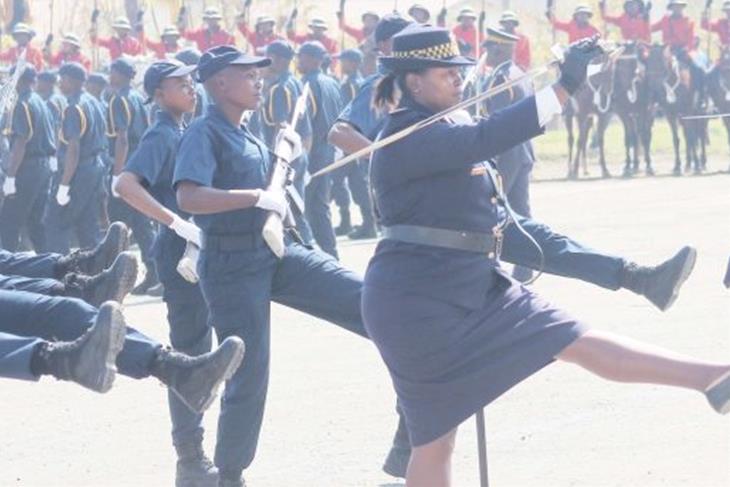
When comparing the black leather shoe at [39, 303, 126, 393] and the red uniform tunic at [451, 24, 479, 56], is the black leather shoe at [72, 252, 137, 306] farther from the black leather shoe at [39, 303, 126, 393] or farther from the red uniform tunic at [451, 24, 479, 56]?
the red uniform tunic at [451, 24, 479, 56]

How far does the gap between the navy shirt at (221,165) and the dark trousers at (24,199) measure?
10.2 meters

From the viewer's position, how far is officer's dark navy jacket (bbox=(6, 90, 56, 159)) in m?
18.1

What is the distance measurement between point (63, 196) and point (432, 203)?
11203 mm

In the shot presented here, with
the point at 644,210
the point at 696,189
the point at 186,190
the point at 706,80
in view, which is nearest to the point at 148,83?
the point at 186,190

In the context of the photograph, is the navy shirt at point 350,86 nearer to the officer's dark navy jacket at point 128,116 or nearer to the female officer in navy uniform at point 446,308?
the officer's dark navy jacket at point 128,116

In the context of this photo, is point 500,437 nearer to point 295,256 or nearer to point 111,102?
point 295,256

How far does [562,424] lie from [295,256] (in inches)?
84.2

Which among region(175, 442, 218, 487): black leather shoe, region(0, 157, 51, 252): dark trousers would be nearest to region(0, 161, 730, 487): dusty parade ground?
region(175, 442, 218, 487): black leather shoe

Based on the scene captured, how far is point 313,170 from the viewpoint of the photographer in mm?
19891

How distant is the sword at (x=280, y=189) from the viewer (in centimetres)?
801

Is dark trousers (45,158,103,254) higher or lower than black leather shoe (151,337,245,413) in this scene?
lower

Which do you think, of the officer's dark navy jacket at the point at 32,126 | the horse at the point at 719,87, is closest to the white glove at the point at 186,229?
the officer's dark navy jacket at the point at 32,126

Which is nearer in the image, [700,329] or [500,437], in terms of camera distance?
[500,437]

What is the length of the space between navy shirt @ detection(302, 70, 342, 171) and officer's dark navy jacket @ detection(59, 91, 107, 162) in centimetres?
234
